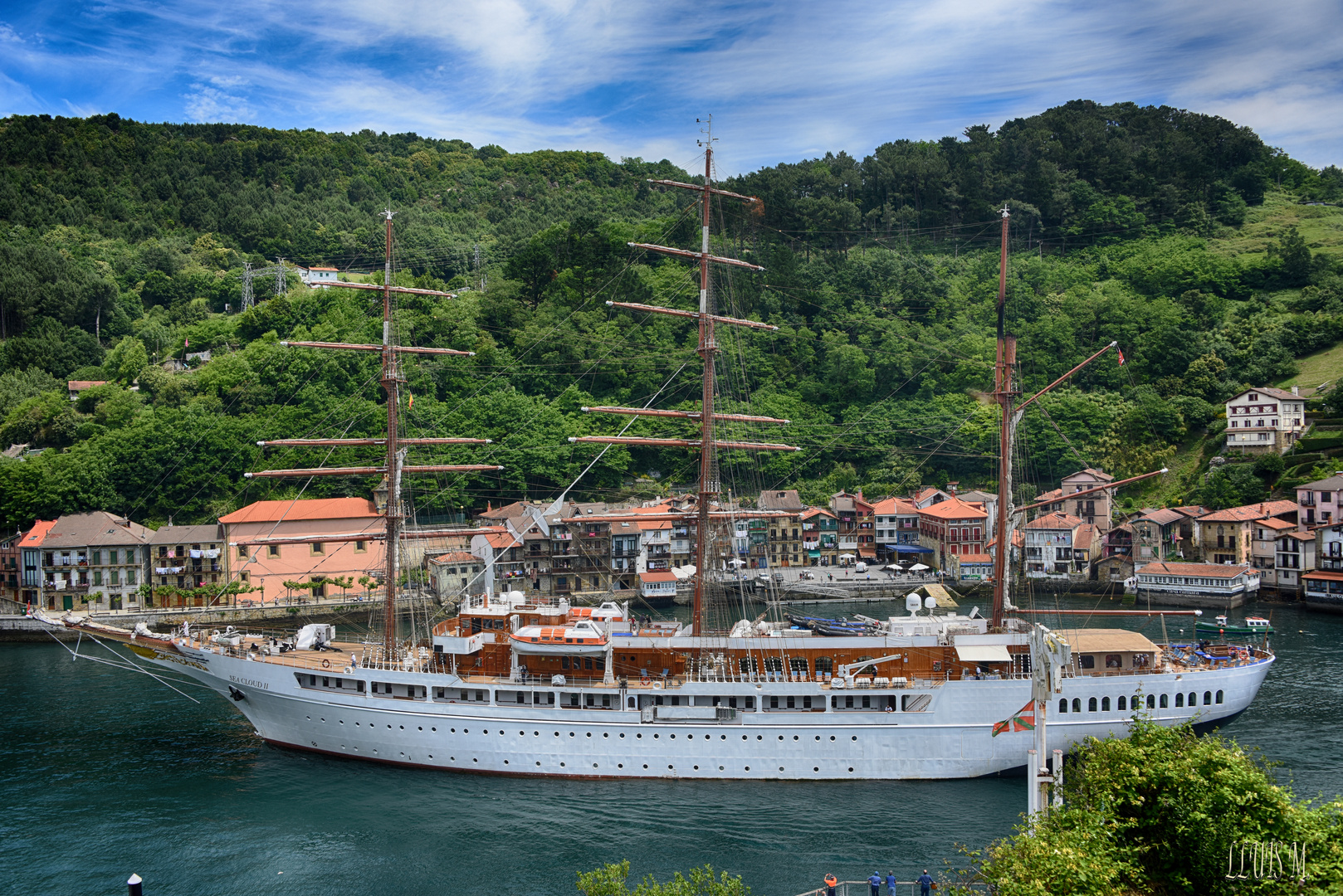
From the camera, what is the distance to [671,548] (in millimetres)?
48938

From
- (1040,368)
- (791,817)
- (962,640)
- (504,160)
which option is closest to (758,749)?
(791,817)

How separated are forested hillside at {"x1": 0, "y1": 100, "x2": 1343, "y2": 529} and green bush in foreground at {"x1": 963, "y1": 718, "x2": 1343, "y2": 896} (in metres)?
32.8

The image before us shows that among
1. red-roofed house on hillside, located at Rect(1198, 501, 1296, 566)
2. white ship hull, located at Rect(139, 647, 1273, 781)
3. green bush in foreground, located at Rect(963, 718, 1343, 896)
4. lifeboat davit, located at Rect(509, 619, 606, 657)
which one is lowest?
white ship hull, located at Rect(139, 647, 1273, 781)

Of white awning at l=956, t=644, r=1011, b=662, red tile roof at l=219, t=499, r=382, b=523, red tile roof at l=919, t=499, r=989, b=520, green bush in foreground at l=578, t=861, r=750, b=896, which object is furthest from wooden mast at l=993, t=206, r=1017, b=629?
A: red tile roof at l=219, t=499, r=382, b=523

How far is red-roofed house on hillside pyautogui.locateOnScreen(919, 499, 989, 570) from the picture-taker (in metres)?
49.0

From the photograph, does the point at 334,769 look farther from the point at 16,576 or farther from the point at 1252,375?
the point at 1252,375

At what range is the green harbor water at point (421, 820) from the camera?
1783 cm

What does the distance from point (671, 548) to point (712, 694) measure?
2724cm

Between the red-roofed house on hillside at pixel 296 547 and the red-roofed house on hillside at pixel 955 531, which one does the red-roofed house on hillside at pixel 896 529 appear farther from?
the red-roofed house on hillside at pixel 296 547

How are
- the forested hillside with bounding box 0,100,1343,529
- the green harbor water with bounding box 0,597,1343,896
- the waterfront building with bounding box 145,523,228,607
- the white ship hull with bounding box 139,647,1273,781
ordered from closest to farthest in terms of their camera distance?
1. the green harbor water with bounding box 0,597,1343,896
2. the white ship hull with bounding box 139,647,1273,781
3. the waterfront building with bounding box 145,523,228,607
4. the forested hillside with bounding box 0,100,1343,529

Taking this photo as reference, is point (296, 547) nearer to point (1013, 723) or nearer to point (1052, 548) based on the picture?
point (1013, 723)

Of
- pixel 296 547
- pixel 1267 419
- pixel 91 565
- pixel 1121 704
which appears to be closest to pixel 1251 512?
pixel 1267 419

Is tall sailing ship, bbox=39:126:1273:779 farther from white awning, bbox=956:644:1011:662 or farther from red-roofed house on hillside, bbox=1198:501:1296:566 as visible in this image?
red-roofed house on hillside, bbox=1198:501:1296:566

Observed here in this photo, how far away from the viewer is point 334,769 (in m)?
23.0
